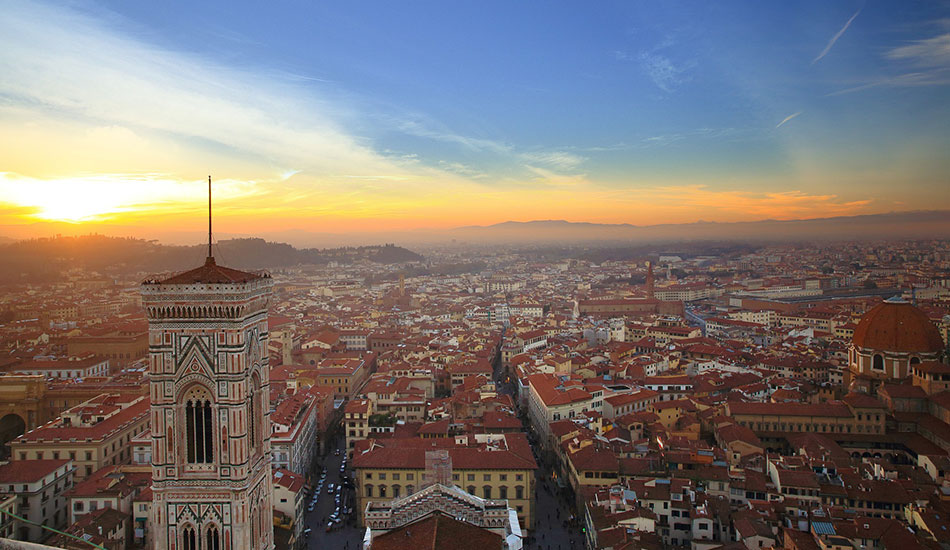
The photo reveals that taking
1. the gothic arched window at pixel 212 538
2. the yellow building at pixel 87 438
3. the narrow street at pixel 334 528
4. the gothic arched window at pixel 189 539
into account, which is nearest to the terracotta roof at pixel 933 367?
the narrow street at pixel 334 528

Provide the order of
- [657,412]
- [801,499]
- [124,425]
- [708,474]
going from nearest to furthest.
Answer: [801,499]
[708,474]
[124,425]
[657,412]

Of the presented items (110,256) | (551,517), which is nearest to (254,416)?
(551,517)

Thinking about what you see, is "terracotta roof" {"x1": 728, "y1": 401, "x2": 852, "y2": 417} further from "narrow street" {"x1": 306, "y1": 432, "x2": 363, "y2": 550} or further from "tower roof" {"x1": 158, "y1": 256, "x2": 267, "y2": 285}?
"tower roof" {"x1": 158, "y1": 256, "x2": 267, "y2": 285}

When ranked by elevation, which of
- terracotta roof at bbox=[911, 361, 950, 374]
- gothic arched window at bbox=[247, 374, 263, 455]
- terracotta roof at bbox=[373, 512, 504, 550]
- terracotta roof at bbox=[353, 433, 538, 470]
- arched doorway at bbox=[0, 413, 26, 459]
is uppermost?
gothic arched window at bbox=[247, 374, 263, 455]

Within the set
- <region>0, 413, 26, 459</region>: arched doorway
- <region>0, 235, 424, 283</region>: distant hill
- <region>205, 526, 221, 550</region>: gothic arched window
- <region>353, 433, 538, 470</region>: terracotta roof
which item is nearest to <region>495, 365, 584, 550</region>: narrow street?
<region>353, 433, 538, 470</region>: terracotta roof

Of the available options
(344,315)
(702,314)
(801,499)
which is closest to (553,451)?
(801,499)

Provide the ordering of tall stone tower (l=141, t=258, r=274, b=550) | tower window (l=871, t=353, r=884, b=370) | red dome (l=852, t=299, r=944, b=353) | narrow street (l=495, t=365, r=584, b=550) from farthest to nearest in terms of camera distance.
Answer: tower window (l=871, t=353, r=884, b=370) < red dome (l=852, t=299, r=944, b=353) < narrow street (l=495, t=365, r=584, b=550) < tall stone tower (l=141, t=258, r=274, b=550)

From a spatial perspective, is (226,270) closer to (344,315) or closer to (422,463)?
(422,463)
